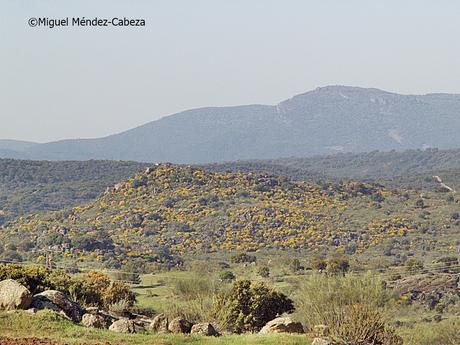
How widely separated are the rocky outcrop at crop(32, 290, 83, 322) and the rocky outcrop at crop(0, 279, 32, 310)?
0.51 meters

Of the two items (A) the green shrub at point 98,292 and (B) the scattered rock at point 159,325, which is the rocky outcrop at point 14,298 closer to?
(B) the scattered rock at point 159,325

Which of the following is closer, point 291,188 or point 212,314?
point 212,314

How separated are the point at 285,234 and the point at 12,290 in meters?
62.1

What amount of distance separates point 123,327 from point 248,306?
10414 millimetres

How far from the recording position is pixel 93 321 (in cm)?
2353

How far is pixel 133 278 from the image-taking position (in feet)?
183

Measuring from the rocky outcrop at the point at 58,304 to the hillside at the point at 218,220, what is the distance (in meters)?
41.8

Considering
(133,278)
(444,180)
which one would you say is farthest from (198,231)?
(444,180)

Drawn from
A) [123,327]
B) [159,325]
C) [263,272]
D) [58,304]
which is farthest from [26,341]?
[263,272]

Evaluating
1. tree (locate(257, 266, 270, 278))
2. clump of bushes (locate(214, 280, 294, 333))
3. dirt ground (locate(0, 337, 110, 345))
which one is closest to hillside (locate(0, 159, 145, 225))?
tree (locate(257, 266, 270, 278))

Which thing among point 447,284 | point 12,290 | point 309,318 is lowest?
point 447,284

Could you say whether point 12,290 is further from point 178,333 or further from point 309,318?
point 309,318

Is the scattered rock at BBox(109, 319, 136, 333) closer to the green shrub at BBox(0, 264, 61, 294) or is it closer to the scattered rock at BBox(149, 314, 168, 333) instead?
the scattered rock at BBox(149, 314, 168, 333)

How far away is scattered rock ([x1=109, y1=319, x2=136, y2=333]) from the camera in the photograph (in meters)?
23.1
